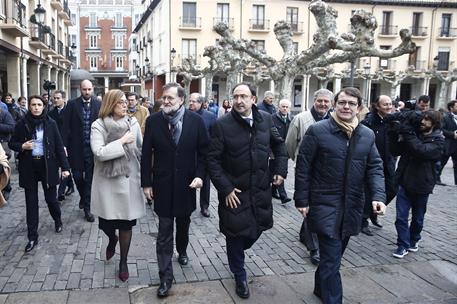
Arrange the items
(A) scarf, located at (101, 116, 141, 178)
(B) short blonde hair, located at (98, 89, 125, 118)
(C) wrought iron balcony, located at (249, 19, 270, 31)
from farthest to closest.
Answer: (C) wrought iron balcony, located at (249, 19, 270, 31)
(B) short blonde hair, located at (98, 89, 125, 118)
(A) scarf, located at (101, 116, 141, 178)

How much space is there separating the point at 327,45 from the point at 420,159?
847 centimetres

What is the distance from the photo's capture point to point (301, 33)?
37312mm

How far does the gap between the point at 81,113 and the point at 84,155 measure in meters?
0.62

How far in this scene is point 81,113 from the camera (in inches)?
237

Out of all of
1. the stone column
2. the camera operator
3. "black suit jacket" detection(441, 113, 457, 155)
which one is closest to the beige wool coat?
the camera operator

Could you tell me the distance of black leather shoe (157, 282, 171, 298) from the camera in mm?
3807

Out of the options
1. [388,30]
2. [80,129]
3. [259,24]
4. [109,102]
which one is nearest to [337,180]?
[109,102]

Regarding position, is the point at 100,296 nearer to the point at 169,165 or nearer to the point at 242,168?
the point at 169,165

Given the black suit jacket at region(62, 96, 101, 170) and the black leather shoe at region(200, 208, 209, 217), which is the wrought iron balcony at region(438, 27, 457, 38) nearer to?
the black leather shoe at region(200, 208, 209, 217)

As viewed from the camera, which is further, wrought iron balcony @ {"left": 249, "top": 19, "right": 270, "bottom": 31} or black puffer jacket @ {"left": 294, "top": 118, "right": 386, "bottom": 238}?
wrought iron balcony @ {"left": 249, "top": 19, "right": 270, "bottom": 31}

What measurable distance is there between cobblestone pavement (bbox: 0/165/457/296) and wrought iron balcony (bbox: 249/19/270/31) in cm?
3216

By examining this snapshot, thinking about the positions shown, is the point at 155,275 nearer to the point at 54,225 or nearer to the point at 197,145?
the point at 197,145

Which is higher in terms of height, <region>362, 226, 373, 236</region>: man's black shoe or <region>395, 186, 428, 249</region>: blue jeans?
<region>395, 186, 428, 249</region>: blue jeans

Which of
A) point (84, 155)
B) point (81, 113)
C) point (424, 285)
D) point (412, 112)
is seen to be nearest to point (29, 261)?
point (84, 155)
